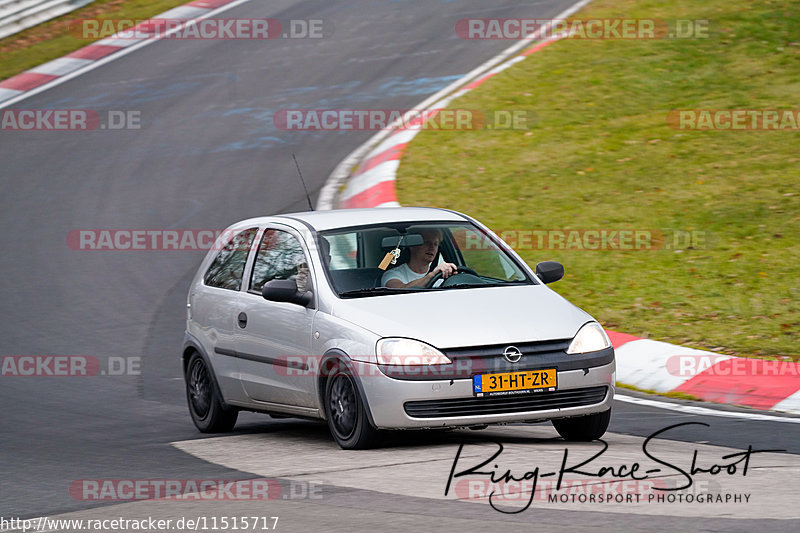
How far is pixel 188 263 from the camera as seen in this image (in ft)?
48.9

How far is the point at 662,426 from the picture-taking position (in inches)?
342

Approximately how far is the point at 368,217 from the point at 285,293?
1051 mm

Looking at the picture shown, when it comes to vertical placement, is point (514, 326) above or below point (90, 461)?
above

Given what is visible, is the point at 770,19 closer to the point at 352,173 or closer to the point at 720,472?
the point at 352,173

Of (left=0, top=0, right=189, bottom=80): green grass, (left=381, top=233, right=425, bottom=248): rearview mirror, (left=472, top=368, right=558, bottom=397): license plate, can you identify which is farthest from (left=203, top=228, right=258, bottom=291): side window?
(left=0, top=0, right=189, bottom=80): green grass

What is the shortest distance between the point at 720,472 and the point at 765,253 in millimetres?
6664

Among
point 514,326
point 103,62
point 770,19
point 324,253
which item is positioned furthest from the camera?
point 103,62

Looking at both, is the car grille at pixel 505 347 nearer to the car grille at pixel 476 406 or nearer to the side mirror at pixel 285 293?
the car grille at pixel 476 406

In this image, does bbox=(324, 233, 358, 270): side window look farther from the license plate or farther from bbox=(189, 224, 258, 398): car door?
the license plate

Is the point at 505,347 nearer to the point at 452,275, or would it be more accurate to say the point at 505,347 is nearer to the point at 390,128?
the point at 452,275

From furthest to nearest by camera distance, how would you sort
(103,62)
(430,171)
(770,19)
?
(103,62) → (770,19) → (430,171)

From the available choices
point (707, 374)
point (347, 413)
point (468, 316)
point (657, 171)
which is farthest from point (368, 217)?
A: point (657, 171)

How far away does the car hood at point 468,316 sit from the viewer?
761 centimetres

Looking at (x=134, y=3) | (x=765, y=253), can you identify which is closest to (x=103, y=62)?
(x=134, y=3)
